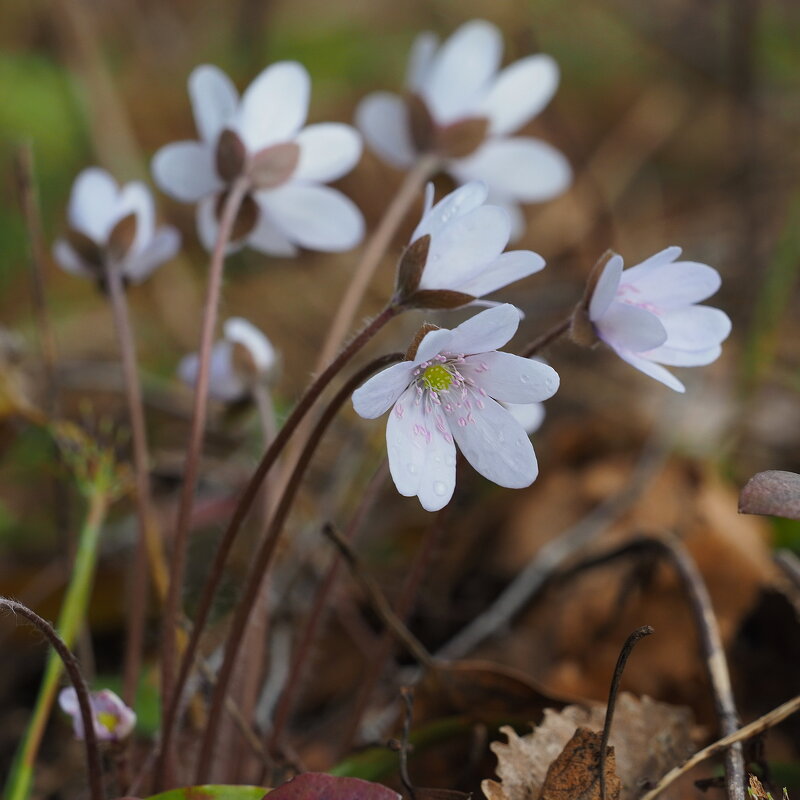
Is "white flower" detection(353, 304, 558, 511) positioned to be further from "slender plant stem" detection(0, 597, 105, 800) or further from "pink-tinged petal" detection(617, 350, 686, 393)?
"slender plant stem" detection(0, 597, 105, 800)

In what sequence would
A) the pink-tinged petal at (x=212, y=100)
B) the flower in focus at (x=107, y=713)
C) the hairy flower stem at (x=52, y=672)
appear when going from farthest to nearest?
the pink-tinged petal at (x=212, y=100) < the hairy flower stem at (x=52, y=672) < the flower in focus at (x=107, y=713)

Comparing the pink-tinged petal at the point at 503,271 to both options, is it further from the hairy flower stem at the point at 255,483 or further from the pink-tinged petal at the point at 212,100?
the pink-tinged petal at the point at 212,100

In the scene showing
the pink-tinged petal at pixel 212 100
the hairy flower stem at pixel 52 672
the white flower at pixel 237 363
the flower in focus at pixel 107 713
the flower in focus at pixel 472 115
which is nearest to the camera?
the flower in focus at pixel 107 713

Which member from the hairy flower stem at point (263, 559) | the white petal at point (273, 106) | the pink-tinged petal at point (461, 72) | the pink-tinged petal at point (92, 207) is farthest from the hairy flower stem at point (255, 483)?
the pink-tinged petal at point (461, 72)

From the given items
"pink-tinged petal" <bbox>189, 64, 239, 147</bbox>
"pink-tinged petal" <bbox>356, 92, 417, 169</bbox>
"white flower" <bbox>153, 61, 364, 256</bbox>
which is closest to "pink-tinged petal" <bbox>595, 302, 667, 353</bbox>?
"white flower" <bbox>153, 61, 364, 256</bbox>

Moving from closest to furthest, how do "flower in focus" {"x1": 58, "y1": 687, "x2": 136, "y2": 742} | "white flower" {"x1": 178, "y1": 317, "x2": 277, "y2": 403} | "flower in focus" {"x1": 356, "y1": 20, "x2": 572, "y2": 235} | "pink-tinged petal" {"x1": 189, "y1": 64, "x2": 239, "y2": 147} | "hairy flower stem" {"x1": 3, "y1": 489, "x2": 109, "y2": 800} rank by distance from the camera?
1. "flower in focus" {"x1": 58, "y1": 687, "x2": 136, "y2": 742}
2. "hairy flower stem" {"x1": 3, "y1": 489, "x2": 109, "y2": 800}
3. "pink-tinged petal" {"x1": 189, "y1": 64, "x2": 239, "y2": 147}
4. "white flower" {"x1": 178, "y1": 317, "x2": 277, "y2": 403}
5. "flower in focus" {"x1": 356, "y1": 20, "x2": 572, "y2": 235}

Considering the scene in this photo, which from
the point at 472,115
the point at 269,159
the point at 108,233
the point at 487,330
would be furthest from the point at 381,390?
the point at 472,115

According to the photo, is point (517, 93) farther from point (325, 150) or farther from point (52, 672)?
point (52, 672)
